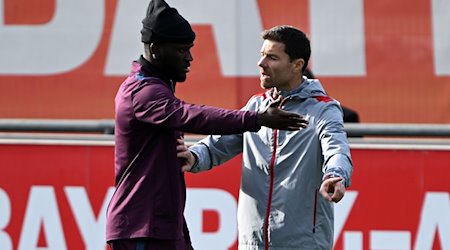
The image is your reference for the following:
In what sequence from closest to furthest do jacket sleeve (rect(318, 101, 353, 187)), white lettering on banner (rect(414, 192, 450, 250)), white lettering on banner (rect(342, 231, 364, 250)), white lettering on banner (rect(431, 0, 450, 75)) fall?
1. jacket sleeve (rect(318, 101, 353, 187))
2. white lettering on banner (rect(414, 192, 450, 250))
3. white lettering on banner (rect(342, 231, 364, 250))
4. white lettering on banner (rect(431, 0, 450, 75))

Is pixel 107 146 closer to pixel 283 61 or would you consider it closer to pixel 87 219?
pixel 87 219

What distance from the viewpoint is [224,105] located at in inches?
308

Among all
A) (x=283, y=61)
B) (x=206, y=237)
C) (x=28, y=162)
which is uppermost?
(x=283, y=61)

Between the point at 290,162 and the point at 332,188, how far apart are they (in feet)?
1.35

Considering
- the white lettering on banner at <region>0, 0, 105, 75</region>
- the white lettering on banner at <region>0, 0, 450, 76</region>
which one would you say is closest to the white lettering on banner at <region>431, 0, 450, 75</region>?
the white lettering on banner at <region>0, 0, 450, 76</region>

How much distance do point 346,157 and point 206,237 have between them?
8.01ft

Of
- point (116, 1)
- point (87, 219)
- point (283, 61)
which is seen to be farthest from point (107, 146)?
point (283, 61)

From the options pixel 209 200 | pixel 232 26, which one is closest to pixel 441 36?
pixel 232 26

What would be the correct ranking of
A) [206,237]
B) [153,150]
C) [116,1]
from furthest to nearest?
[116,1], [206,237], [153,150]

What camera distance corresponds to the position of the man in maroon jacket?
4973mm

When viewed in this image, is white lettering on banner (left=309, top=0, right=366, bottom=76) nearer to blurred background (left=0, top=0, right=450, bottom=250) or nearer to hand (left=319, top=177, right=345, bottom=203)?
blurred background (left=0, top=0, right=450, bottom=250)

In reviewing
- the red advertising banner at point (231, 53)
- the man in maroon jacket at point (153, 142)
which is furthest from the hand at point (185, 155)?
the red advertising banner at point (231, 53)

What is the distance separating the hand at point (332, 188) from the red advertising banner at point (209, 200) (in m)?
2.42

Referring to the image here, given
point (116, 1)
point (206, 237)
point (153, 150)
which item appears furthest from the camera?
point (116, 1)
